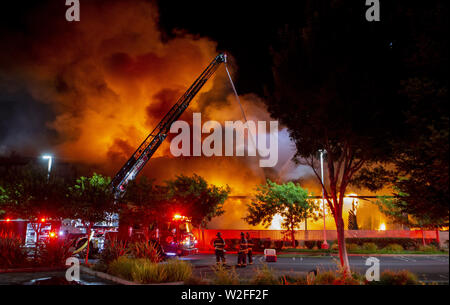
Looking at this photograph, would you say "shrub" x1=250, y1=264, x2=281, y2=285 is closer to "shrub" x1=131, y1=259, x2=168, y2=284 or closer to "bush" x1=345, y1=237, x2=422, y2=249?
"shrub" x1=131, y1=259, x2=168, y2=284

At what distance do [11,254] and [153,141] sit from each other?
1576 cm

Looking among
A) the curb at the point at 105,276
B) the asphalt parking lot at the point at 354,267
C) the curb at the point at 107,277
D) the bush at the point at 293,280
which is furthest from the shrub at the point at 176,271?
the bush at the point at 293,280

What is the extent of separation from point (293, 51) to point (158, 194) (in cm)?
1714

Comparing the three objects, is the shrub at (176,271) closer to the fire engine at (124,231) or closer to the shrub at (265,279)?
the shrub at (265,279)

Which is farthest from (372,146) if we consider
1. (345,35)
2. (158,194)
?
(158,194)

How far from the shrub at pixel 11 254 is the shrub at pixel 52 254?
0.63m

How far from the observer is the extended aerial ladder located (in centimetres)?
2554

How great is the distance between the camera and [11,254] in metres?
13.4

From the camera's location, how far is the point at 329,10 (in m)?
10.5

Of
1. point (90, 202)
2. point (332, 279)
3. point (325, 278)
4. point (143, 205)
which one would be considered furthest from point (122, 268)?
point (143, 205)

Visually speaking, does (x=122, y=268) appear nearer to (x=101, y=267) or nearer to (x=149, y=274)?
(x=149, y=274)

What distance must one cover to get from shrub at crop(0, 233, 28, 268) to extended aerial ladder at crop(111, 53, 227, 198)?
31.1 feet

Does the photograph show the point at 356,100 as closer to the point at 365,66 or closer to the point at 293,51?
the point at 365,66
